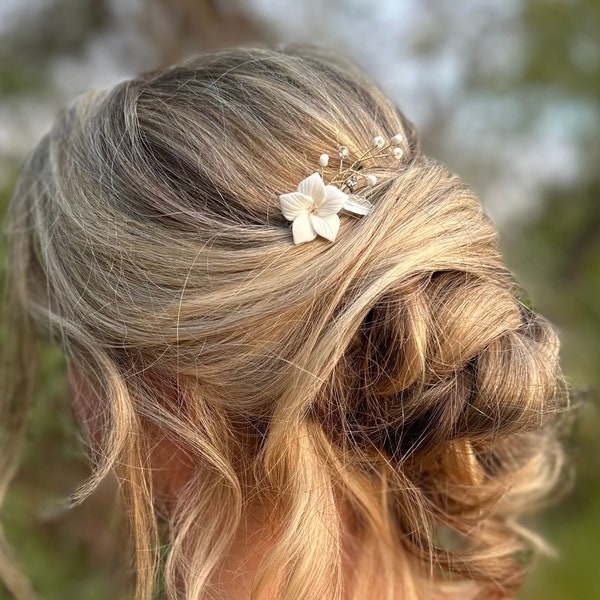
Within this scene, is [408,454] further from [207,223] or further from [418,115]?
[418,115]

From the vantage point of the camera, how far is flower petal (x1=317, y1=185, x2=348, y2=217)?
0.75 metres

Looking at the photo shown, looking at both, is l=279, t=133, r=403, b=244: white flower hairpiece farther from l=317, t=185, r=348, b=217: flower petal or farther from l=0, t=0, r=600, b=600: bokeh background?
l=0, t=0, r=600, b=600: bokeh background

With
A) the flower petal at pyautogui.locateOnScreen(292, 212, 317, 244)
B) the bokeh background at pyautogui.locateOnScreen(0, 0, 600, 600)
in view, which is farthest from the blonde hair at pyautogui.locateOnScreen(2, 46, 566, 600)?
the bokeh background at pyautogui.locateOnScreen(0, 0, 600, 600)

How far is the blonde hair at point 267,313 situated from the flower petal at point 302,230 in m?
0.02

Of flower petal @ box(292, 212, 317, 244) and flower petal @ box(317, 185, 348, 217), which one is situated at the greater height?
Result: flower petal @ box(317, 185, 348, 217)

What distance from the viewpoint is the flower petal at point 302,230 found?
74 centimetres

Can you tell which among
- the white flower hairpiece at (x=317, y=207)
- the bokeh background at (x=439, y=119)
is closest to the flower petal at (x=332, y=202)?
the white flower hairpiece at (x=317, y=207)

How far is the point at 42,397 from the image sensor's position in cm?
156

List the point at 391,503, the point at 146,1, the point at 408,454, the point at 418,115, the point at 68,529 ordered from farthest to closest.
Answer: the point at 418,115 < the point at 146,1 < the point at 68,529 < the point at 391,503 < the point at 408,454

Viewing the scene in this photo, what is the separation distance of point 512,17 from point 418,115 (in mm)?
664

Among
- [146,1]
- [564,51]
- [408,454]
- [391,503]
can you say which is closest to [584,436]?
[391,503]

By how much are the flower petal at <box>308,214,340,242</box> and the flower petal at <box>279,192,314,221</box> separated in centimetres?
2

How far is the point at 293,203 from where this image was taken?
750mm

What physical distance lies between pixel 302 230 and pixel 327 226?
32 millimetres
